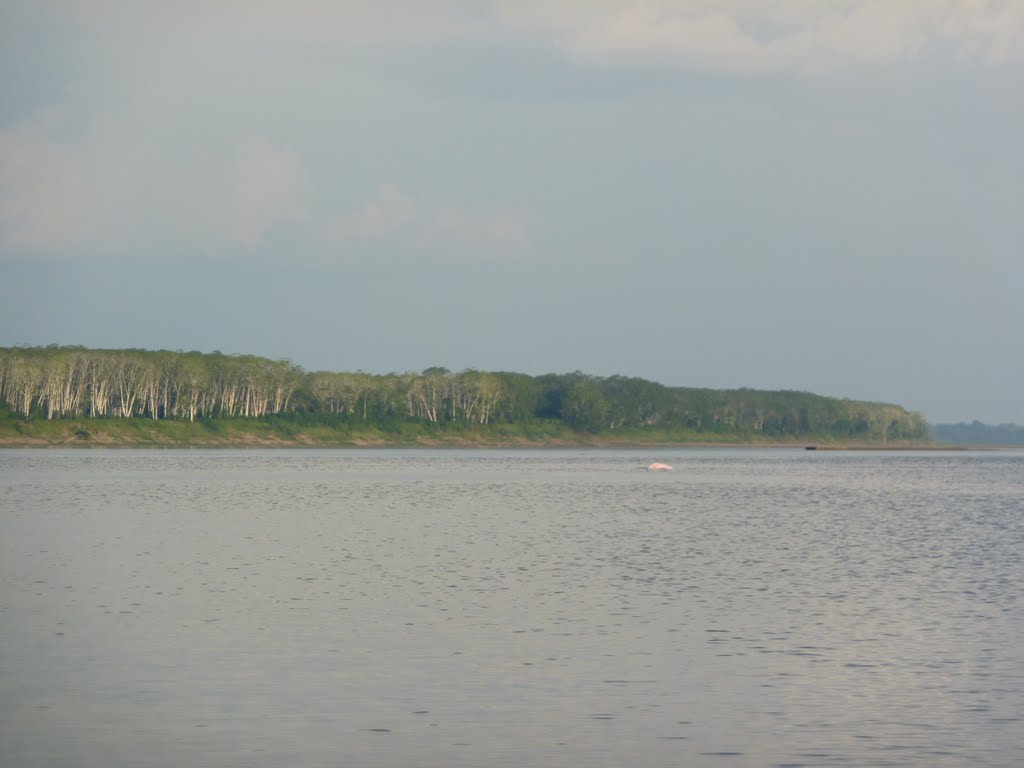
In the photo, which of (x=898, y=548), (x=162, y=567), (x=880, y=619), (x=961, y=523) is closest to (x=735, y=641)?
(x=880, y=619)

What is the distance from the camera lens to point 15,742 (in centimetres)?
1559

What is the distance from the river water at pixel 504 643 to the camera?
1592 cm

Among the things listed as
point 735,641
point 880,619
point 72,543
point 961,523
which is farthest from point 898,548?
point 72,543

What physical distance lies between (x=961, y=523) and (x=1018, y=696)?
37879 millimetres

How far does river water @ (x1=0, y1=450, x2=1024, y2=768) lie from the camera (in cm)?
1592

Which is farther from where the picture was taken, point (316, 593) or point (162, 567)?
point (162, 567)

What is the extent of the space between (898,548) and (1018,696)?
24.6 metres

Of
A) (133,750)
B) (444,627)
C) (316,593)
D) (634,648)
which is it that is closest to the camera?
(133,750)

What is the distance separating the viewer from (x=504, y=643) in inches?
900

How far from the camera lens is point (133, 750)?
50.2 feet

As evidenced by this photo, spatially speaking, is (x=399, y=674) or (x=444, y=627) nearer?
(x=399, y=674)

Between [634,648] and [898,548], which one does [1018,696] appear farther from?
[898,548]

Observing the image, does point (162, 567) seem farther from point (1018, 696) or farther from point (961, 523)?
point (961, 523)

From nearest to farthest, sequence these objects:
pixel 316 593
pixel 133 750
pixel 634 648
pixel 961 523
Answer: pixel 133 750 → pixel 634 648 → pixel 316 593 → pixel 961 523
